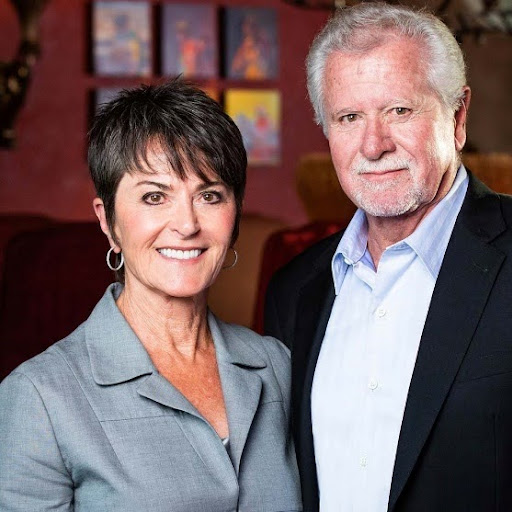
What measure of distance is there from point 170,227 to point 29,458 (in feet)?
1.75

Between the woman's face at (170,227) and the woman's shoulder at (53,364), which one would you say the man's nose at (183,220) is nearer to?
the woman's face at (170,227)

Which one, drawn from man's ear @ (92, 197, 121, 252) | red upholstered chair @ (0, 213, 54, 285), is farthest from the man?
red upholstered chair @ (0, 213, 54, 285)

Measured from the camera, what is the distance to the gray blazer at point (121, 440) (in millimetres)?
1827

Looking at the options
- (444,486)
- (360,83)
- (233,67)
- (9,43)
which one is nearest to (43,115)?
(9,43)

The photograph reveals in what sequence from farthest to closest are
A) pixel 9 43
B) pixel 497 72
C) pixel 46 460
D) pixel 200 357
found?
pixel 497 72 → pixel 9 43 → pixel 200 357 → pixel 46 460

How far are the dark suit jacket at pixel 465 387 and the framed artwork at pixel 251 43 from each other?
5.30 m

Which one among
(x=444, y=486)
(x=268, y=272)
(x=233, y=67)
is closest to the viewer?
(x=444, y=486)

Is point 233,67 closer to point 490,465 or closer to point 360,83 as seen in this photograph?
point 360,83

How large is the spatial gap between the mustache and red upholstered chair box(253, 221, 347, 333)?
0.80 metres

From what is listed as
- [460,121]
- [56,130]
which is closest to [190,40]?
[56,130]

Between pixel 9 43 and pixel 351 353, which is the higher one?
pixel 9 43

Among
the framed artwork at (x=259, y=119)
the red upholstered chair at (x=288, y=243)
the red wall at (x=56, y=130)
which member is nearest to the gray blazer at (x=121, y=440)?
the red upholstered chair at (x=288, y=243)

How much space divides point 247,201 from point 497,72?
8.23ft

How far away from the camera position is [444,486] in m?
1.95
